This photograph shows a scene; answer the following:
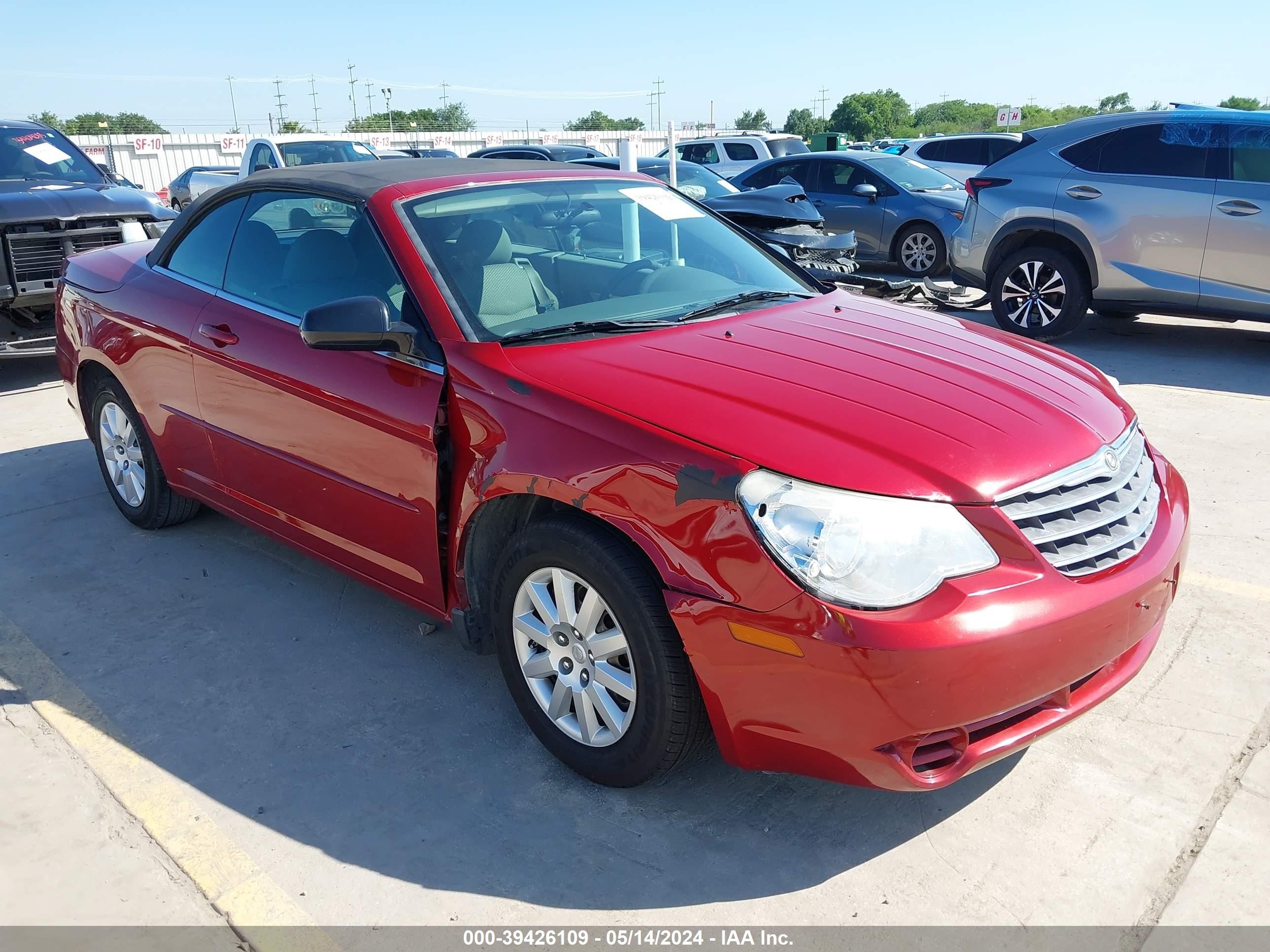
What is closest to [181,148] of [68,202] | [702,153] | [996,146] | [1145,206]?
[702,153]

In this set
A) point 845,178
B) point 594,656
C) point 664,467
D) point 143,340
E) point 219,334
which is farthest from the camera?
point 845,178

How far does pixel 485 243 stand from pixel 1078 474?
6.42ft

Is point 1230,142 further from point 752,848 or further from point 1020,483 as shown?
point 752,848

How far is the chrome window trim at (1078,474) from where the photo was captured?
2436 millimetres

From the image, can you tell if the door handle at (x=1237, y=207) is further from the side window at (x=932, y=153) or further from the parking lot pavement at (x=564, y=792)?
the side window at (x=932, y=153)

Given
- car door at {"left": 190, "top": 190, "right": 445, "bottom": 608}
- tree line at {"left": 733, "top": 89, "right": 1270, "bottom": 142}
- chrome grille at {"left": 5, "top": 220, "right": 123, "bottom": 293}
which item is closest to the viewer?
car door at {"left": 190, "top": 190, "right": 445, "bottom": 608}

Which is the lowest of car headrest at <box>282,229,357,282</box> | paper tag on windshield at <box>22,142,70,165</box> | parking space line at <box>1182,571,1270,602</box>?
parking space line at <box>1182,571,1270,602</box>

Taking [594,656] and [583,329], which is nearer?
[594,656]

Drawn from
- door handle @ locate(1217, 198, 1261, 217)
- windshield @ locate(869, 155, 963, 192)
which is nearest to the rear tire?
door handle @ locate(1217, 198, 1261, 217)

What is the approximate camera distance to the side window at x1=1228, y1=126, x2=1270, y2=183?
7.21 metres

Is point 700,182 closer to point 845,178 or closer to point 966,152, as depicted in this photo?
point 845,178

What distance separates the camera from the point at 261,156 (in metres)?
14.9

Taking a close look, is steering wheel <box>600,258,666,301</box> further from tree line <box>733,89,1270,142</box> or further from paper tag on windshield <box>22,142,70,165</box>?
tree line <box>733,89,1270,142</box>

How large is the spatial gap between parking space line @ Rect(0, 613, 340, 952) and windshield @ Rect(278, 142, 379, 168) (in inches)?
483
